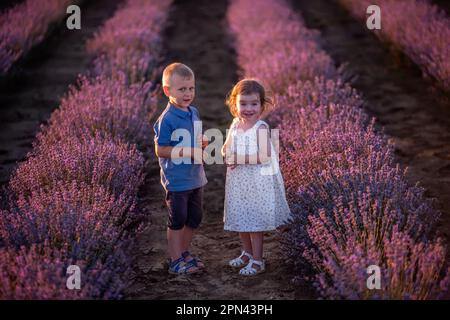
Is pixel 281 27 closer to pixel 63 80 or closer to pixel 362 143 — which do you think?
pixel 63 80

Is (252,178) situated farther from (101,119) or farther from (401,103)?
(401,103)

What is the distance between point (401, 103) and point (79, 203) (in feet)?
15.9

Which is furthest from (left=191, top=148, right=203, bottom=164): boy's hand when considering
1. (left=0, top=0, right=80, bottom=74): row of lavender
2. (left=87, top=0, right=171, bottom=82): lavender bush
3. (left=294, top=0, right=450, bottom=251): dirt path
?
(left=0, top=0, right=80, bottom=74): row of lavender

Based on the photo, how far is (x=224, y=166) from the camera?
5.95 meters

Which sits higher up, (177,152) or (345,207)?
(177,152)

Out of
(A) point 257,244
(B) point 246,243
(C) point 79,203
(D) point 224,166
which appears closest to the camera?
(C) point 79,203

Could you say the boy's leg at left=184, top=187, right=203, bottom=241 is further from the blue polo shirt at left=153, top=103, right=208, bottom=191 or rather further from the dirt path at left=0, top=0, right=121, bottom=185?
the dirt path at left=0, top=0, right=121, bottom=185

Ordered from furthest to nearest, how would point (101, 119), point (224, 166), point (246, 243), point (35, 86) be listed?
point (35, 86), point (224, 166), point (101, 119), point (246, 243)

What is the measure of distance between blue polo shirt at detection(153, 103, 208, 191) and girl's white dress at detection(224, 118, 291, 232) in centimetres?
26

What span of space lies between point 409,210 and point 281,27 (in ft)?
20.1

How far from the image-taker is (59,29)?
11141 mm

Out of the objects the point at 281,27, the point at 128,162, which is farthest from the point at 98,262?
the point at 281,27

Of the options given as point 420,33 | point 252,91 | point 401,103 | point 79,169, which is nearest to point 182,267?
point 79,169

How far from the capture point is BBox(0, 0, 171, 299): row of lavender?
299 cm
